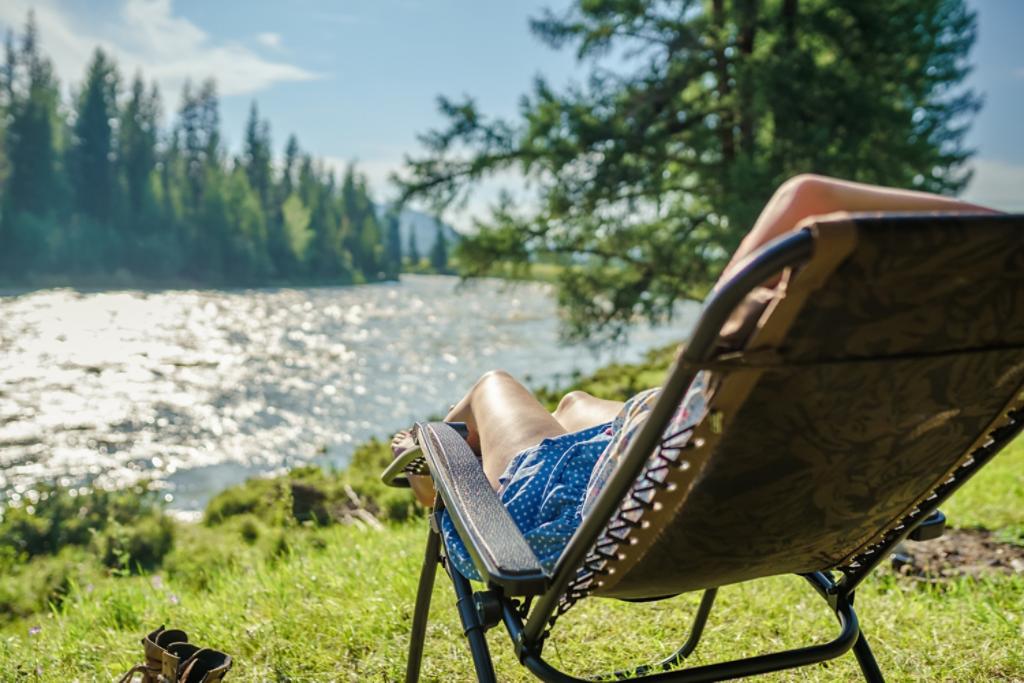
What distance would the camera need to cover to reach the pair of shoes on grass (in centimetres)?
165

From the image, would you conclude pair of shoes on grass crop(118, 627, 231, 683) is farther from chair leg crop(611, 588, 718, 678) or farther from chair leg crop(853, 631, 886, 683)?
chair leg crop(853, 631, 886, 683)

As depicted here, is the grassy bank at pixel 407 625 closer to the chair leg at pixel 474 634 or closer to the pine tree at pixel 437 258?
the chair leg at pixel 474 634

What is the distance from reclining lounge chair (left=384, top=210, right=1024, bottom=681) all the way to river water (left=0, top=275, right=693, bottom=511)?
7.05 meters

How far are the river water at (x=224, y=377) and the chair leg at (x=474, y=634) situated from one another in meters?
6.85

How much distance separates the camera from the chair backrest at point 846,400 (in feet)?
2.59

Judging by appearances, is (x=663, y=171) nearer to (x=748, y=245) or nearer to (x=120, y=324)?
(x=748, y=245)

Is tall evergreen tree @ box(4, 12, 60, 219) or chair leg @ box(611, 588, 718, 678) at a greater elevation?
tall evergreen tree @ box(4, 12, 60, 219)

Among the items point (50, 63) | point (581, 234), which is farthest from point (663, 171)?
point (50, 63)

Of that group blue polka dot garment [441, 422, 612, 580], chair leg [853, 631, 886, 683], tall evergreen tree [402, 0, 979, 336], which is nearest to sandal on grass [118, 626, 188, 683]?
blue polka dot garment [441, 422, 612, 580]

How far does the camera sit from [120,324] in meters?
22.4

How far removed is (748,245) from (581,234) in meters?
8.78

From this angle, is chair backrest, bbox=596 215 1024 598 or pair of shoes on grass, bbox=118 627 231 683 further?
pair of shoes on grass, bbox=118 627 231 683

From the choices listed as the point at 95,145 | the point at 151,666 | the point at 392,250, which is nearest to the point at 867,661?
the point at 151,666

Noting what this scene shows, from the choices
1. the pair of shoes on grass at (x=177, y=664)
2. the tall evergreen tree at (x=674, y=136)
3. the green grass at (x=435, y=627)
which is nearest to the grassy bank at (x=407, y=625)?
the green grass at (x=435, y=627)
